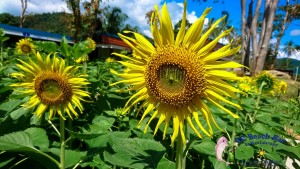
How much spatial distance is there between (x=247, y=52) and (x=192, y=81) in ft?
41.0

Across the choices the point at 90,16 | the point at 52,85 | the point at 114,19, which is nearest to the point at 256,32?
the point at 52,85

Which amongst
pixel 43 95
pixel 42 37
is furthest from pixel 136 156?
pixel 42 37

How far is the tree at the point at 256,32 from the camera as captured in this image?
11133mm

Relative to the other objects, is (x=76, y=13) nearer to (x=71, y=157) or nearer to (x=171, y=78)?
(x=71, y=157)

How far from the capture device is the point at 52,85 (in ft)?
6.53

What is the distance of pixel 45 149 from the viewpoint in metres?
1.70

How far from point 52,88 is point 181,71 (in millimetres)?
962

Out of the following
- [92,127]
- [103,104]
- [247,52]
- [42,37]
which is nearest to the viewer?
[92,127]

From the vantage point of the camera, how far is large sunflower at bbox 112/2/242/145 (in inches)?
51.7

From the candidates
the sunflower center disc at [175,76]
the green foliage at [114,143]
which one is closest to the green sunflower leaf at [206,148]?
the green foliage at [114,143]

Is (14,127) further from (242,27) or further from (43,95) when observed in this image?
(242,27)

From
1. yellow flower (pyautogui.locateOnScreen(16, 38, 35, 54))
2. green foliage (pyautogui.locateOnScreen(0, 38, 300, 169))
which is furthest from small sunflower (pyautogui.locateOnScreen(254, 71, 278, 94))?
yellow flower (pyautogui.locateOnScreen(16, 38, 35, 54))

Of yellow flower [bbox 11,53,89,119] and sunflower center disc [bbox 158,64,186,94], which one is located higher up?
sunflower center disc [bbox 158,64,186,94]

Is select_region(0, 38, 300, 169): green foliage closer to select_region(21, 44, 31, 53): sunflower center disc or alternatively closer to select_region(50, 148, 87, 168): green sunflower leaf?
select_region(50, 148, 87, 168): green sunflower leaf
